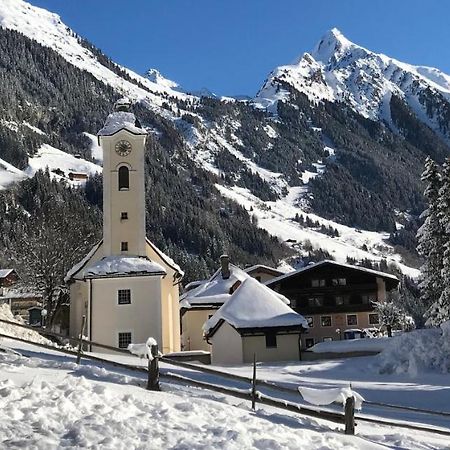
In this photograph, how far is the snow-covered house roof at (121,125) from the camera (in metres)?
44.6

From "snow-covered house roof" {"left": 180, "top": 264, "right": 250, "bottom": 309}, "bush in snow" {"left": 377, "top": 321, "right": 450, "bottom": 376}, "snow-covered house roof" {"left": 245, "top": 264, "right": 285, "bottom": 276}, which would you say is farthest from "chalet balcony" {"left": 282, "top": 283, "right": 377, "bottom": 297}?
"bush in snow" {"left": 377, "top": 321, "right": 450, "bottom": 376}

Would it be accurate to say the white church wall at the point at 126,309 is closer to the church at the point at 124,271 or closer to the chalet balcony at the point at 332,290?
the church at the point at 124,271

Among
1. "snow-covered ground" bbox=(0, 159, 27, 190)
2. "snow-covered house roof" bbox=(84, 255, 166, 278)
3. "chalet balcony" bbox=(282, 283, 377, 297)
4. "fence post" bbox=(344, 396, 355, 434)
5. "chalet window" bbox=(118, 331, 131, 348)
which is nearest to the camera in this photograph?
"fence post" bbox=(344, 396, 355, 434)

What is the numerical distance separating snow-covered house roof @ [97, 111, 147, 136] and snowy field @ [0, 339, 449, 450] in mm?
30551

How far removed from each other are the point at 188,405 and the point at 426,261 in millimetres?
28570

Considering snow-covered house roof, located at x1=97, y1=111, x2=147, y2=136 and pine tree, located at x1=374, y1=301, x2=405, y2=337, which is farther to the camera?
pine tree, located at x1=374, y1=301, x2=405, y2=337

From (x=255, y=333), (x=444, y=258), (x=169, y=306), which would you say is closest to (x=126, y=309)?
(x=169, y=306)

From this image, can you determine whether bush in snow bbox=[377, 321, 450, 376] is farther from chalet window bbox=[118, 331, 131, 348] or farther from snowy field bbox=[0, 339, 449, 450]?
chalet window bbox=[118, 331, 131, 348]

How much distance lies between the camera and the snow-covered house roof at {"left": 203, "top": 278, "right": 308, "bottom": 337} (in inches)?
1495

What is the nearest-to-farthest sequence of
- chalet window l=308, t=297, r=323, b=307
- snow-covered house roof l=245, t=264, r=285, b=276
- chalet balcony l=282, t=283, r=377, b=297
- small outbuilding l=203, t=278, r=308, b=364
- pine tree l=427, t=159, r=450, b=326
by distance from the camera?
pine tree l=427, t=159, r=450, b=326
small outbuilding l=203, t=278, r=308, b=364
chalet balcony l=282, t=283, r=377, b=297
chalet window l=308, t=297, r=323, b=307
snow-covered house roof l=245, t=264, r=285, b=276

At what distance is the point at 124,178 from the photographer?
4434 cm

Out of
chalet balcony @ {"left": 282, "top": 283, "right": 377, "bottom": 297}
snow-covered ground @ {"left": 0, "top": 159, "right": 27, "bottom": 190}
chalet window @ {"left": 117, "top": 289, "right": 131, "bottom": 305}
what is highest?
snow-covered ground @ {"left": 0, "top": 159, "right": 27, "bottom": 190}

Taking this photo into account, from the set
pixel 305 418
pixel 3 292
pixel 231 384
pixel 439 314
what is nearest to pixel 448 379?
pixel 439 314

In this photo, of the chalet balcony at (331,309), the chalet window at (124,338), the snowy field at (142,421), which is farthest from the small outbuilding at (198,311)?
the snowy field at (142,421)
